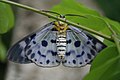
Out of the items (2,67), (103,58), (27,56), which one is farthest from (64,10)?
(2,67)

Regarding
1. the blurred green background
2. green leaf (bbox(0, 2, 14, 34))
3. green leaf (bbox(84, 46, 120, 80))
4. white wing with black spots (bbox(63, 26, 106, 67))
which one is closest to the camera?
green leaf (bbox(84, 46, 120, 80))

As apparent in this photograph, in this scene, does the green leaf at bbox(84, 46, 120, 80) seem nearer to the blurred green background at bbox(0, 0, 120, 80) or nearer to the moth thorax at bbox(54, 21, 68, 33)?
the moth thorax at bbox(54, 21, 68, 33)

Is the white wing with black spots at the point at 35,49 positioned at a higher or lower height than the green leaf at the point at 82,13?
lower

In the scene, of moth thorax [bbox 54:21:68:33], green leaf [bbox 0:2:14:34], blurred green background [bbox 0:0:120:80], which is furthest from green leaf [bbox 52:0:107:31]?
blurred green background [bbox 0:0:120:80]

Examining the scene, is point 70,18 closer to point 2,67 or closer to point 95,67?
point 95,67

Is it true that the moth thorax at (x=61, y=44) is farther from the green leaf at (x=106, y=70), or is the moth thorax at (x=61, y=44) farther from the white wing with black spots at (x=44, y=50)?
the green leaf at (x=106, y=70)

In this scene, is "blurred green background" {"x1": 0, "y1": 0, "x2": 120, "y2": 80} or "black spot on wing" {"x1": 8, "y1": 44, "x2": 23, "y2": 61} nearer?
"black spot on wing" {"x1": 8, "y1": 44, "x2": 23, "y2": 61}

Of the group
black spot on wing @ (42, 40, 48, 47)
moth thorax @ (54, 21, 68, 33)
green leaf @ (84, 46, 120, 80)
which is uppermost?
moth thorax @ (54, 21, 68, 33)

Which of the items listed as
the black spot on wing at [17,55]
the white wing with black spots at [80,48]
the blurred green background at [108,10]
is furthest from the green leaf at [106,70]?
the blurred green background at [108,10]
